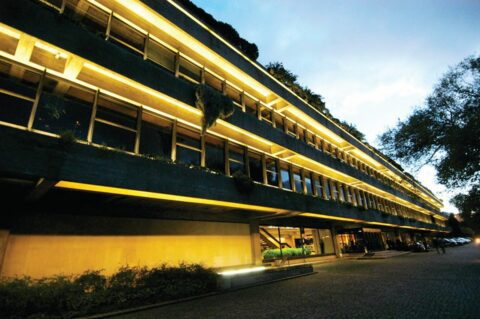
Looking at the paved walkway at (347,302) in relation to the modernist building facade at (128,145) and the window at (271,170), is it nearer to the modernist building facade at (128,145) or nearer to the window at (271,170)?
the modernist building facade at (128,145)

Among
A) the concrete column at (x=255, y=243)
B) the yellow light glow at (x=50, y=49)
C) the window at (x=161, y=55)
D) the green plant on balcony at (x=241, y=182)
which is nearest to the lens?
the yellow light glow at (x=50, y=49)

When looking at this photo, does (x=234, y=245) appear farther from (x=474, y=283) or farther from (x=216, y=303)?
(x=474, y=283)

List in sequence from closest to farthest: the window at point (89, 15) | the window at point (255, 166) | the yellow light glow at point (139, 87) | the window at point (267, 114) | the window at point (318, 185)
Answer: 1. the yellow light glow at point (139, 87)
2. the window at point (89, 15)
3. the window at point (255, 166)
4. the window at point (267, 114)
5. the window at point (318, 185)

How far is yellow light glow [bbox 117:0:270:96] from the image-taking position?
11.7 m

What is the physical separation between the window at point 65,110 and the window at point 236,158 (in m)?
7.84

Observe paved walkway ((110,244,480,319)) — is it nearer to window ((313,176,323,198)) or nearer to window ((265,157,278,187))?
window ((265,157,278,187))

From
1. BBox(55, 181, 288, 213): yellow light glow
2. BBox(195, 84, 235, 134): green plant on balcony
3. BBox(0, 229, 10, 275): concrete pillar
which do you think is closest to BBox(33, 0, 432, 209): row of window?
BBox(195, 84, 235, 134): green plant on balcony

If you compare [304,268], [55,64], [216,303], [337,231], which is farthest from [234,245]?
[337,231]

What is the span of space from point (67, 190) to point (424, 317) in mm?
11444

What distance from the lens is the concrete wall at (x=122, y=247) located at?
29.4 ft

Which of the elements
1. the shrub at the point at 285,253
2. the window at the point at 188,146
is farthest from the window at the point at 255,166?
the shrub at the point at 285,253

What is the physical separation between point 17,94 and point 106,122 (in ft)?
9.03

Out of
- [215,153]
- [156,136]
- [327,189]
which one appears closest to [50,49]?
[156,136]

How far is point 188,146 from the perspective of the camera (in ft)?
42.9
